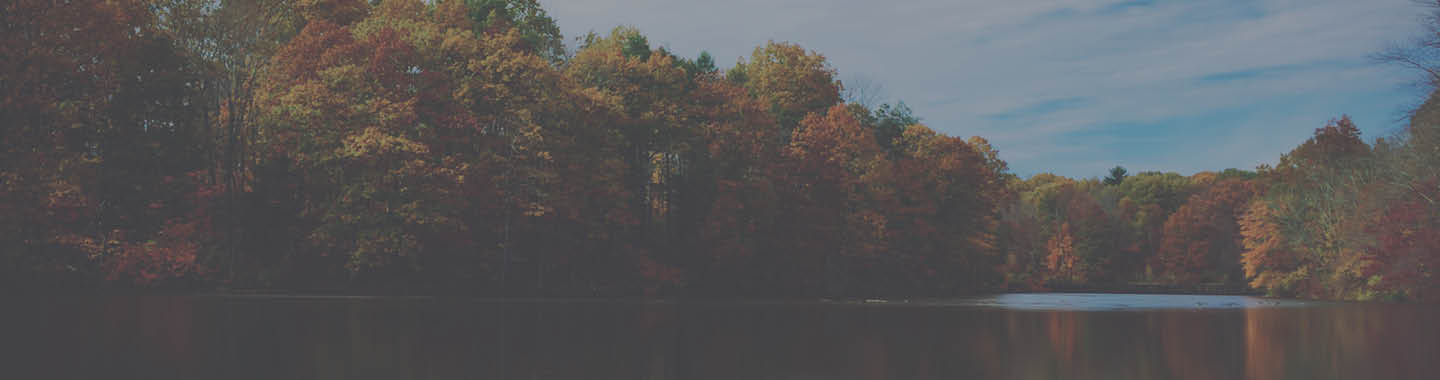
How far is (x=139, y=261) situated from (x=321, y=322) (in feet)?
77.0

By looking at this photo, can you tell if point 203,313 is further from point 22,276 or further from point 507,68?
point 507,68

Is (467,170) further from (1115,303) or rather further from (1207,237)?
(1207,237)

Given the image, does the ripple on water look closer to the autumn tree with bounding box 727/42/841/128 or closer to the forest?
the forest

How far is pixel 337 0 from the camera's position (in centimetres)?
5081

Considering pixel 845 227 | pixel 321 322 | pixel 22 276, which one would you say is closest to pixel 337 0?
pixel 22 276

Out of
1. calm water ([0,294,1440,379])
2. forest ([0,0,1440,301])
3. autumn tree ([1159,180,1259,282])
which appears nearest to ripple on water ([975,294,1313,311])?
forest ([0,0,1440,301])

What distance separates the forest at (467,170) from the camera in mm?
38062

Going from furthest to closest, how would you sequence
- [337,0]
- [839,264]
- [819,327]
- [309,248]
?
[839,264], [337,0], [309,248], [819,327]

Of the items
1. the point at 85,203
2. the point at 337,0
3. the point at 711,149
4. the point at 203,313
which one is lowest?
the point at 203,313

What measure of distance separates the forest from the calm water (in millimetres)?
14873

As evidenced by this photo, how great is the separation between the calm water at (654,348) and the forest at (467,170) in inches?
586

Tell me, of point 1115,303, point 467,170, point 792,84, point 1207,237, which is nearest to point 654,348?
point 467,170

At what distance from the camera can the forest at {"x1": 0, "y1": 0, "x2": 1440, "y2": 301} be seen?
38.1 m

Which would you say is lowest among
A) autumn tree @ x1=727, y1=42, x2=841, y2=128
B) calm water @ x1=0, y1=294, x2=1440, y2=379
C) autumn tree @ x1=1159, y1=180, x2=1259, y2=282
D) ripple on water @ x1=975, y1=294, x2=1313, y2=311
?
ripple on water @ x1=975, y1=294, x2=1313, y2=311
